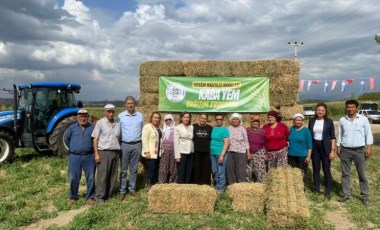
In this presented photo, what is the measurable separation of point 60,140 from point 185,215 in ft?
18.7

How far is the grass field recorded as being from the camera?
17.7 feet

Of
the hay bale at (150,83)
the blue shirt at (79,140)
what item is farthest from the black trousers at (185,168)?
the hay bale at (150,83)

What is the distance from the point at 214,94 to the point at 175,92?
0.90 m

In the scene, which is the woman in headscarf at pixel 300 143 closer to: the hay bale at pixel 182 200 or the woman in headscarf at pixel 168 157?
the hay bale at pixel 182 200

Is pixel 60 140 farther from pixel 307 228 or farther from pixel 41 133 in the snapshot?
pixel 307 228

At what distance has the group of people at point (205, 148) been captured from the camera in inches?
255

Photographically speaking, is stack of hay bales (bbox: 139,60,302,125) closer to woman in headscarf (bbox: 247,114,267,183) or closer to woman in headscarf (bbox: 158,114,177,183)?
woman in headscarf (bbox: 247,114,267,183)

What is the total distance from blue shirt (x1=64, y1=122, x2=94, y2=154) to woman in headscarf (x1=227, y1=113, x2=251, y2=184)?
8.22 feet

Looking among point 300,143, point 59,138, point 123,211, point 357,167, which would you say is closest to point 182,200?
point 123,211

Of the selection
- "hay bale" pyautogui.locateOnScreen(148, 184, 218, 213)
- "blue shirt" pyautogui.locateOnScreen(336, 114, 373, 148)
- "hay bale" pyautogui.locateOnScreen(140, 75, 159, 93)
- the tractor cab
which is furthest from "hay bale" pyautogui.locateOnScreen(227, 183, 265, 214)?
the tractor cab

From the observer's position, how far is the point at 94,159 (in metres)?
6.57

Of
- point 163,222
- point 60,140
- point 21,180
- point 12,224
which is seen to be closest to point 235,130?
point 163,222

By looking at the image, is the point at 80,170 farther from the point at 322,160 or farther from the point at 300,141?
the point at 322,160

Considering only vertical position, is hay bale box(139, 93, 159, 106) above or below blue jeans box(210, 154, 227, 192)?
above
